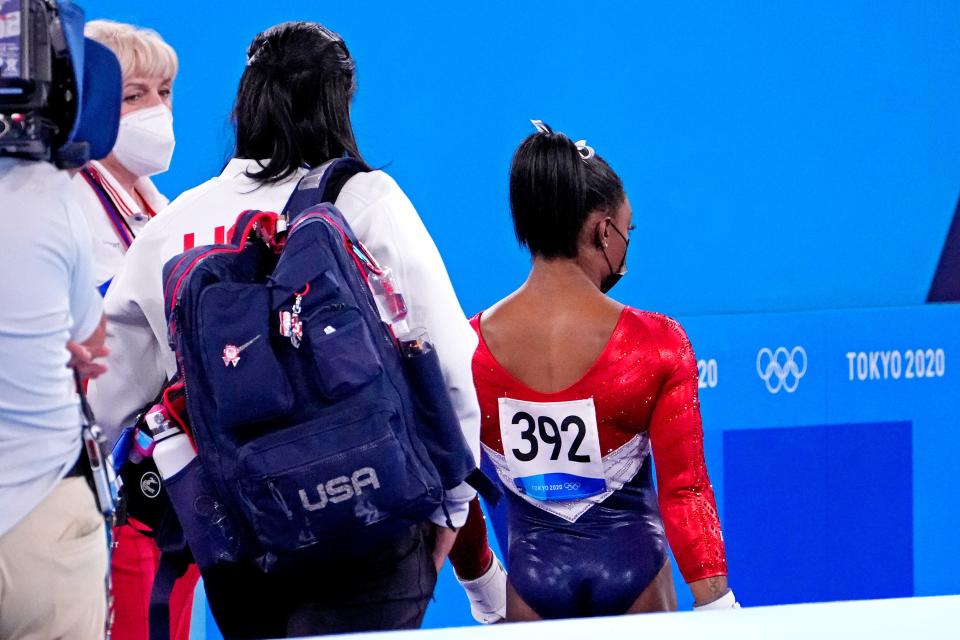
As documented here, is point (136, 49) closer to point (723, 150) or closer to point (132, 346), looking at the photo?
point (132, 346)

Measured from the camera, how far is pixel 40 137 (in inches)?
58.1

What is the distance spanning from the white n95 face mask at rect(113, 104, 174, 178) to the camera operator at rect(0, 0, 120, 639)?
3.74ft

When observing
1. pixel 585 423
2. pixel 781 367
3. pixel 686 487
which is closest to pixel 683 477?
pixel 686 487

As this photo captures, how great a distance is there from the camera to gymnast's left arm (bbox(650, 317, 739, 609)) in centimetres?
205

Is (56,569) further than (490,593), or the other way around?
(490,593)

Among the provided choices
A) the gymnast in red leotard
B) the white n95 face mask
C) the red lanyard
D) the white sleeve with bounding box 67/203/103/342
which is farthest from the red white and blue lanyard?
the white sleeve with bounding box 67/203/103/342

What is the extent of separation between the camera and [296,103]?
189cm

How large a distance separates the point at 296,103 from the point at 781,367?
2.29 metres

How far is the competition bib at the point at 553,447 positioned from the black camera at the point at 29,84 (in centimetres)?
92

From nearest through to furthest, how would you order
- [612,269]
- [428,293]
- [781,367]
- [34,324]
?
[34,324]
[428,293]
[612,269]
[781,367]

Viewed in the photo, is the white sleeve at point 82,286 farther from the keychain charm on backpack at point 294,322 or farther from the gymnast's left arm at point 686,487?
the gymnast's left arm at point 686,487

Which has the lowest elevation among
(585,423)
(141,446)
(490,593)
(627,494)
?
(490,593)

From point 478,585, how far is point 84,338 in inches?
39.9

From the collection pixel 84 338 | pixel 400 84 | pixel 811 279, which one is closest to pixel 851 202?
pixel 811 279
